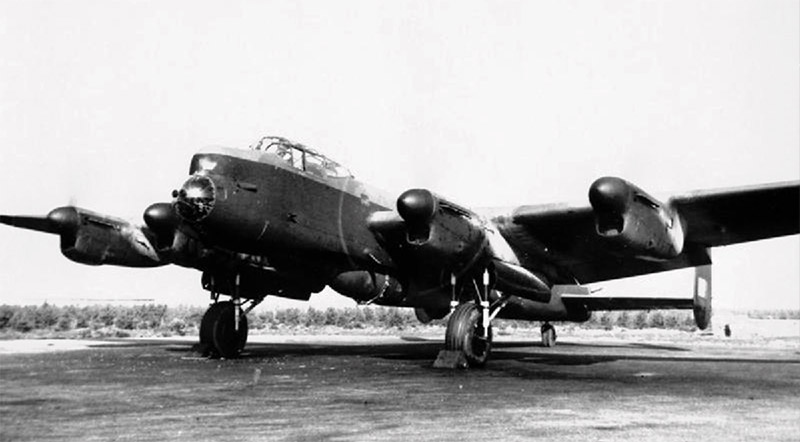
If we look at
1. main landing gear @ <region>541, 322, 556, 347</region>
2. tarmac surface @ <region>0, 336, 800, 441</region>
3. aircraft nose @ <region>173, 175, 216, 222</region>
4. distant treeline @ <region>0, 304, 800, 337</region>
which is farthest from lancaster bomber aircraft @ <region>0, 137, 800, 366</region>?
distant treeline @ <region>0, 304, 800, 337</region>

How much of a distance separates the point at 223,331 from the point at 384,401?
838 cm

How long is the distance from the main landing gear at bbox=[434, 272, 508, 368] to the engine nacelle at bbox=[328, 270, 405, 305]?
2329 millimetres

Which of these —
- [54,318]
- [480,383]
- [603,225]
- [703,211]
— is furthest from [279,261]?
[54,318]

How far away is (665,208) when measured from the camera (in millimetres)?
13281

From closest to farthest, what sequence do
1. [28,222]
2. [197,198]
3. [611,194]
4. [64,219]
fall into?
[611,194], [197,198], [64,219], [28,222]

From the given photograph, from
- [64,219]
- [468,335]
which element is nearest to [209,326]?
[64,219]

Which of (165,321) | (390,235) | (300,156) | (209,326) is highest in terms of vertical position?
(300,156)

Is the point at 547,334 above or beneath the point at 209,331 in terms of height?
above

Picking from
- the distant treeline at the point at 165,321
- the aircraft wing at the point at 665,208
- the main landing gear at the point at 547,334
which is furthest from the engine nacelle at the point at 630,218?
the distant treeline at the point at 165,321

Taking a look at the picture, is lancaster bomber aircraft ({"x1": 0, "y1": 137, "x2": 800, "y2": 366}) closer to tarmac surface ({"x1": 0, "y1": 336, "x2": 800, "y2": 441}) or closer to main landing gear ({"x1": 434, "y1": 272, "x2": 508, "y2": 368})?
main landing gear ({"x1": 434, "y1": 272, "x2": 508, "y2": 368})

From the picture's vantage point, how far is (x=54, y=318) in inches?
1688

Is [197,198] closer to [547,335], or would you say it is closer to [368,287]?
[368,287]

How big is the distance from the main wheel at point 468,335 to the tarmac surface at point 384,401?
39 cm

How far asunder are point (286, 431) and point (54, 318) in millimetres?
40957
